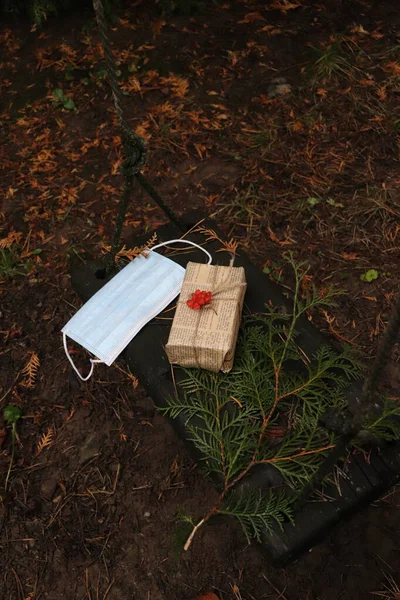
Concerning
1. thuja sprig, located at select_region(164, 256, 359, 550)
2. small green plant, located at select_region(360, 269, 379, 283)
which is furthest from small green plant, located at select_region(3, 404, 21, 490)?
small green plant, located at select_region(360, 269, 379, 283)

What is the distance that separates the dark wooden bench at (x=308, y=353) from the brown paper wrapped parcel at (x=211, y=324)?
0.14 m

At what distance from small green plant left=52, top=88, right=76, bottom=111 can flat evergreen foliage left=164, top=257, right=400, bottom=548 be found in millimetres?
2790

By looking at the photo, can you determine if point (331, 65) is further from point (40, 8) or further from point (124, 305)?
point (124, 305)

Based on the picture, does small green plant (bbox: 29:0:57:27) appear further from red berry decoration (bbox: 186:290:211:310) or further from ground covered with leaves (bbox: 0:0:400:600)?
red berry decoration (bbox: 186:290:211:310)

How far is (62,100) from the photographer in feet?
A: 13.6

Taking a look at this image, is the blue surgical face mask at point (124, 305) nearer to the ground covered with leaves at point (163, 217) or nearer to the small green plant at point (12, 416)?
the ground covered with leaves at point (163, 217)

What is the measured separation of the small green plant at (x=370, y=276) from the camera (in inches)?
118

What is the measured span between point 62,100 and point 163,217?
4.95 feet

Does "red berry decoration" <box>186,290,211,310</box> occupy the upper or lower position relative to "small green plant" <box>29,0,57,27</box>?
lower

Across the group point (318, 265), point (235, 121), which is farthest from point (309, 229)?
point (235, 121)

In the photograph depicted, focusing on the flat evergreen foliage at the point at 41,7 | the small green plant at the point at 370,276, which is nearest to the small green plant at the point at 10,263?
the flat evergreen foliage at the point at 41,7

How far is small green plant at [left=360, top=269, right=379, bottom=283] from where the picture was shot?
2.99m

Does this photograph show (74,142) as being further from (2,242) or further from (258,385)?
(258,385)

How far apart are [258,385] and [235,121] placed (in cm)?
248
